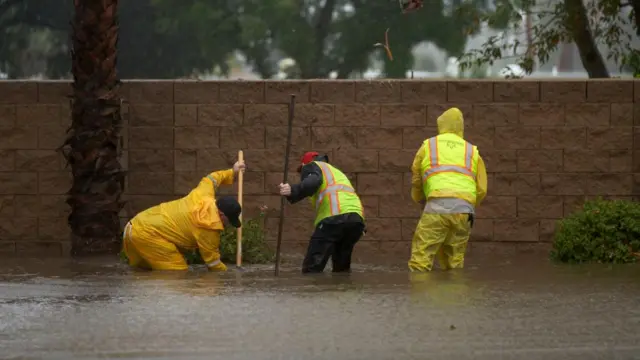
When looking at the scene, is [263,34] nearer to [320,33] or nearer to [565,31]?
[320,33]

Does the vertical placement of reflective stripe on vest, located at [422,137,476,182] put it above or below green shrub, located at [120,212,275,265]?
above

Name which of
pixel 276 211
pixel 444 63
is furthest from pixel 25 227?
pixel 444 63

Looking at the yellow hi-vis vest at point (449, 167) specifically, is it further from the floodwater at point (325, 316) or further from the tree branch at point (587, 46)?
the tree branch at point (587, 46)

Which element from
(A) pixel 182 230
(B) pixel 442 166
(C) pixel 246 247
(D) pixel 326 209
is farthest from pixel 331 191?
(C) pixel 246 247

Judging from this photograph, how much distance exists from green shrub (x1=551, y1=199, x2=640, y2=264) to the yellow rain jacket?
132 inches

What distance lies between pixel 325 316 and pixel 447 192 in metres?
3.11

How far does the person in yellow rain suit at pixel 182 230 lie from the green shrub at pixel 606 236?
3.22m

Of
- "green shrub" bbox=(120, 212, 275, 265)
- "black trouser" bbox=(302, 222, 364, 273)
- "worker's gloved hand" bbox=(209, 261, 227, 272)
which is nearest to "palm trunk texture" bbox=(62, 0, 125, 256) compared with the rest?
"green shrub" bbox=(120, 212, 275, 265)

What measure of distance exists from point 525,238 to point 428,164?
9.88ft

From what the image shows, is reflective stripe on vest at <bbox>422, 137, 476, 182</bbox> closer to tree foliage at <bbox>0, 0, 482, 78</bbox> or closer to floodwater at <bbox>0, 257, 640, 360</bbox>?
floodwater at <bbox>0, 257, 640, 360</bbox>

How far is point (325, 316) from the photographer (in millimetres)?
9273

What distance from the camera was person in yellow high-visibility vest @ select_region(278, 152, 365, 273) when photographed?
12391 mm

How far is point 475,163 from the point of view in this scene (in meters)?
→ 12.4

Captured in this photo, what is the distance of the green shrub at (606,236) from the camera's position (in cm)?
1291
